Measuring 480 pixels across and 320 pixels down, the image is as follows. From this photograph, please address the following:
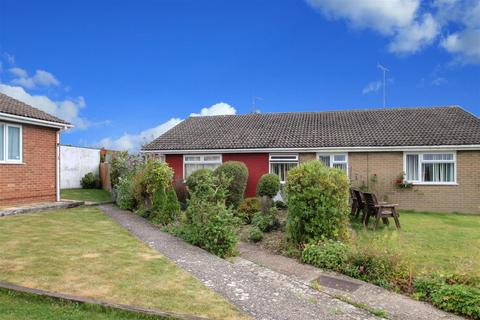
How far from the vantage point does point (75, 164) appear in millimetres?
22078

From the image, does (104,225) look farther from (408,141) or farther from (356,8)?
(408,141)

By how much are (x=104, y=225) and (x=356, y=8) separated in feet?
31.9

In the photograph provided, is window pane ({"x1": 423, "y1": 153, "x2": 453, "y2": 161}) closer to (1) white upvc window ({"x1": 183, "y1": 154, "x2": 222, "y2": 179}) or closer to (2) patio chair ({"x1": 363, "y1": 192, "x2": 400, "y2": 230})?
(2) patio chair ({"x1": 363, "y1": 192, "x2": 400, "y2": 230})

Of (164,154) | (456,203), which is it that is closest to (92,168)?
(164,154)

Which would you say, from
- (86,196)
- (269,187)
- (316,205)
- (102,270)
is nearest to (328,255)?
(316,205)

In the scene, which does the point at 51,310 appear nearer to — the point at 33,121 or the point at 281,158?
the point at 33,121

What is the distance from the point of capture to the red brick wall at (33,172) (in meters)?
12.4

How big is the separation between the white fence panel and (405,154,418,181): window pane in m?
18.1

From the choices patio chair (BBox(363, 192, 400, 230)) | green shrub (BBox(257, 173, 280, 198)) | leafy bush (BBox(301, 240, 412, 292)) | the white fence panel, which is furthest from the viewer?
the white fence panel

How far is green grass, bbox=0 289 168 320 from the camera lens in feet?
13.2

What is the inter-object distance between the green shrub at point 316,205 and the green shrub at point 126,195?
25.0 ft

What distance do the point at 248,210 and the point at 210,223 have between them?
189 inches

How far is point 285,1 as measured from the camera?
40.2 ft

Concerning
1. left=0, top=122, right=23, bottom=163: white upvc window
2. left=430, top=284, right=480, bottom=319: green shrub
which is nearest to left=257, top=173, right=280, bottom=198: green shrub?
left=0, top=122, right=23, bottom=163: white upvc window
